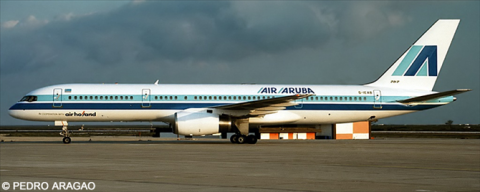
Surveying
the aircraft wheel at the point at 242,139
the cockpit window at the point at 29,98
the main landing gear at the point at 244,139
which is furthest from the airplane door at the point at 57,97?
the aircraft wheel at the point at 242,139

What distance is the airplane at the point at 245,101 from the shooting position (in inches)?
1303

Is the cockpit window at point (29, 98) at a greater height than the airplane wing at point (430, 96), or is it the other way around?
the cockpit window at point (29, 98)

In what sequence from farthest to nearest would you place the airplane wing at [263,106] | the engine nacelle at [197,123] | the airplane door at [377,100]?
the airplane door at [377,100] < the engine nacelle at [197,123] < the airplane wing at [263,106]

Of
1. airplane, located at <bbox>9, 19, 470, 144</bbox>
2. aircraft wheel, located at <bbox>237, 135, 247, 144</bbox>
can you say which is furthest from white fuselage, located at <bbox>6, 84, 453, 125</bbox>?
aircraft wheel, located at <bbox>237, 135, 247, 144</bbox>

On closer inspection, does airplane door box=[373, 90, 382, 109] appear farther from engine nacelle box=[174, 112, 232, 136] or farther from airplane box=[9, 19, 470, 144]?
engine nacelle box=[174, 112, 232, 136]

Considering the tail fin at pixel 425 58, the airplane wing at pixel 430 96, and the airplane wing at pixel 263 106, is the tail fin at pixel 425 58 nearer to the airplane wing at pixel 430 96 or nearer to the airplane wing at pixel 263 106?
the airplane wing at pixel 430 96

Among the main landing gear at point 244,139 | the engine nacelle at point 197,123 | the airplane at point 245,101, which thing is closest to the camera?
the engine nacelle at point 197,123

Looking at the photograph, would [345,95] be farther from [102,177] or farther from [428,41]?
[102,177]

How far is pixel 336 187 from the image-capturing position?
11156 millimetres

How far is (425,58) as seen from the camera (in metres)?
38.1

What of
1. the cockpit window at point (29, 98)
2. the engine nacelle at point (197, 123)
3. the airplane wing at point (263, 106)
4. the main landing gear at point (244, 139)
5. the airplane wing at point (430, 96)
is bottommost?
the main landing gear at point (244, 139)

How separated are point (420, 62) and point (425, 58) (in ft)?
1.35

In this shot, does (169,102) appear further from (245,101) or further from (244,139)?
(244,139)

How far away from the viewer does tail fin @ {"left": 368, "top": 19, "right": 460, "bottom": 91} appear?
3797 cm
